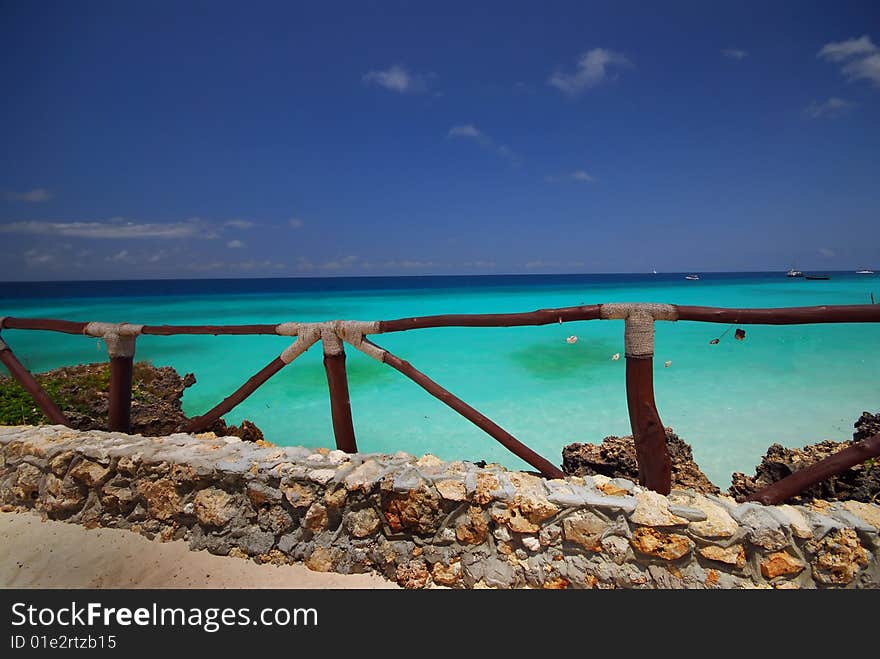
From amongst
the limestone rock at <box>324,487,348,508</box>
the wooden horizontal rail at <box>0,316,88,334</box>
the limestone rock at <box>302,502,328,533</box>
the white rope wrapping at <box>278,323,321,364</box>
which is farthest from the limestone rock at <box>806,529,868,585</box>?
the wooden horizontal rail at <box>0,316,88,334</box>

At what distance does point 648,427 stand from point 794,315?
776 millimetres

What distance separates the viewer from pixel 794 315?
1763 millimetres

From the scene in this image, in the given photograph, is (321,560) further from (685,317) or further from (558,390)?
(558,390)

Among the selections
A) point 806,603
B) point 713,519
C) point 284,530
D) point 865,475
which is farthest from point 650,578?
point 865,475

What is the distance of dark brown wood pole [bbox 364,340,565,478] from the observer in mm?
2236

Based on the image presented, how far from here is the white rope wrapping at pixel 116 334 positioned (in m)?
2.82

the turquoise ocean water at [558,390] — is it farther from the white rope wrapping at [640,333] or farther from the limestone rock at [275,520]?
the white rope wrapping at [640,333]

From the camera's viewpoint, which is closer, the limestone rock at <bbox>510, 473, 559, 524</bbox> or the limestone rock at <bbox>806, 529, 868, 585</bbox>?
the limestone rock at <bbox>806, 529, 868, 585</bbox>

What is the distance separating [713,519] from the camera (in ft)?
5.48

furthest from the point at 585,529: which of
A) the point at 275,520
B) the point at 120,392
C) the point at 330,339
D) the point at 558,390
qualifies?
the point at 558,390

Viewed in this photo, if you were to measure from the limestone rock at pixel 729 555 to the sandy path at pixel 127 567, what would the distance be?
1384 mm

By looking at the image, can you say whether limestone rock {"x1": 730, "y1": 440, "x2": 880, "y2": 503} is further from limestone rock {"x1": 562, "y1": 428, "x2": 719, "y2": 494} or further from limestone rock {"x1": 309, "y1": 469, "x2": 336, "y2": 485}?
limestone rock {"x1": 309, "y1": 469, "x2": 336, "y2": 485}

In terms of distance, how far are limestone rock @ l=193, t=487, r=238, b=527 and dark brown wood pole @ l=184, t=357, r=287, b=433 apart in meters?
0.65

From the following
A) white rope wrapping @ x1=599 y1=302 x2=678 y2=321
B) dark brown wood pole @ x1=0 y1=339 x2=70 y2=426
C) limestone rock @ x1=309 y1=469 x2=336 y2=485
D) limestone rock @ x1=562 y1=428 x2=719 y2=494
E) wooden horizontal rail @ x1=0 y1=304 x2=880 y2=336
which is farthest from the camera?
limestone rock @ x1=562 y1=428 x2=719 y2=494
